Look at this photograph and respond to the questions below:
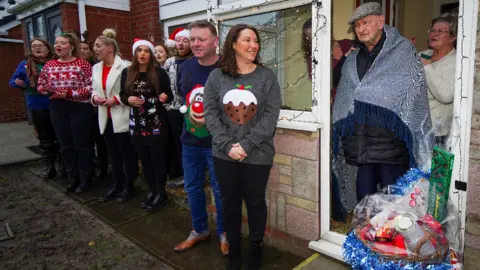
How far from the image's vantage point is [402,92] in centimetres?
211

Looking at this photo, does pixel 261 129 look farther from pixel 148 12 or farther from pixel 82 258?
pixel 148 12

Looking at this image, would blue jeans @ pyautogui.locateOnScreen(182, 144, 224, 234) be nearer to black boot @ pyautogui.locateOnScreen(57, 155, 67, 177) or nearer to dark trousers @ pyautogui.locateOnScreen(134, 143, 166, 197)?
dark trousers @ pyautogui.locateOnScreen(134, 143, 166, 197)

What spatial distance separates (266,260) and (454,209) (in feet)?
4.57

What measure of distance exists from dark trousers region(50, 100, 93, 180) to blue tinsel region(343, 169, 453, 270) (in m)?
3.32

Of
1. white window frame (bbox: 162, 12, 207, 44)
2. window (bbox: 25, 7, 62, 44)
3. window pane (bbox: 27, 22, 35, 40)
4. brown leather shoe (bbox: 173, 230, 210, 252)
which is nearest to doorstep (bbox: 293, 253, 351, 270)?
brown leather shoe (bbox: 173, 230, 210, 252)

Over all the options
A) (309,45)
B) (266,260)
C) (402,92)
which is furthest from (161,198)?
(402,92)

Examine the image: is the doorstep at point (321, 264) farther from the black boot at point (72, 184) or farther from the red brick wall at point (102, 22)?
the red brick wall at point (102, 22)

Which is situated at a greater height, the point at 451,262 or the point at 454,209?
the point at 454,209

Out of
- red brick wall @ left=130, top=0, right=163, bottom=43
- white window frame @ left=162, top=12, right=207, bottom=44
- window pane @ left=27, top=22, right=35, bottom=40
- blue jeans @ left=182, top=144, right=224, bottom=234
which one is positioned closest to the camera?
blue jeans @ left=182, top=144, right=224, bottom=234

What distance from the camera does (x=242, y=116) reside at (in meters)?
2.23

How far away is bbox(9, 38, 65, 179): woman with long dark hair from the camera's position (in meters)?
4.43

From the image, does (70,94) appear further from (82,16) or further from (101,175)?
(82,16)

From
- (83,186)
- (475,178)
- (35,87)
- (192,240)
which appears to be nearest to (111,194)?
(83,186)

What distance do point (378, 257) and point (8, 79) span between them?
10.5 metres
